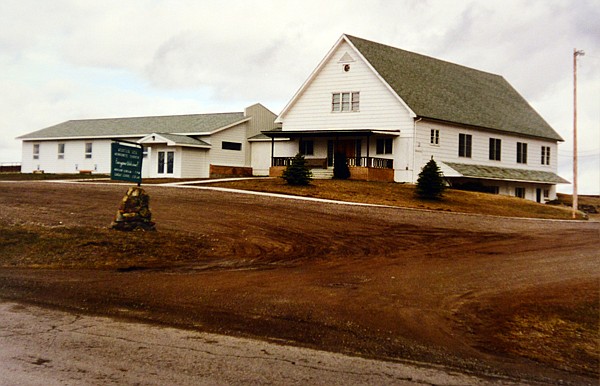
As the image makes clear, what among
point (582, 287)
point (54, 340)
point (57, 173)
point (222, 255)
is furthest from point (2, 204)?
point (57, 173)

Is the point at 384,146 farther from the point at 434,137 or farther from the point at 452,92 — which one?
the point at 452,92

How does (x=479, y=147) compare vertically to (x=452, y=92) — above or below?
below

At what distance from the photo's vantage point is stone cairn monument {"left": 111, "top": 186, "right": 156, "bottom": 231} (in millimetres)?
19255

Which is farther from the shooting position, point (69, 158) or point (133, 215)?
point (69, 158)

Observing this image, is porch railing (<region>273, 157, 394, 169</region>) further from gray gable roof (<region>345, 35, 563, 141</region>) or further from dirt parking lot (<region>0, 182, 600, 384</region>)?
dirt parking lot (<region>0, 182, 600, 384</region>)

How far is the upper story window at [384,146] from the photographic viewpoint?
40.5 metres

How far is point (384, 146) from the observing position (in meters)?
40.7

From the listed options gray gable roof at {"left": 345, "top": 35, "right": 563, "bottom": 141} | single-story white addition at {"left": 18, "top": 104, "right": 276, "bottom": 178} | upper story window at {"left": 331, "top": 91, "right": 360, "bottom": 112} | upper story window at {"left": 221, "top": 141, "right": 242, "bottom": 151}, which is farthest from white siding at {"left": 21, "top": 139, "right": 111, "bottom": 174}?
gray gable roof at {"left": 345, "top": 35, "right": 563, "bottom": 141}

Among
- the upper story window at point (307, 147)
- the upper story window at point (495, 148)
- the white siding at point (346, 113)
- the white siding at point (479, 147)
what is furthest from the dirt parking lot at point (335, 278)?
the upper story window at point (495, 148)

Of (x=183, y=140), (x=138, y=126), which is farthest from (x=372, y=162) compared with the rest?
(x=138, y=126)

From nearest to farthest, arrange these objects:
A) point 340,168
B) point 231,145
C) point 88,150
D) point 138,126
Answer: point 340,168, point 231,145, point 88,150, point 138,126

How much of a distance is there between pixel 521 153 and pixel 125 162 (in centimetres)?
3680

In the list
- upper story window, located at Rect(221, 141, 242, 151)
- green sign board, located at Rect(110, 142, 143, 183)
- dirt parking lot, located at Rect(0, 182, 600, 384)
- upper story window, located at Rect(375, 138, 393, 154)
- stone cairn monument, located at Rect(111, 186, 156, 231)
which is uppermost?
→ upper story window, located at Rect(221, 141, 242, 151)

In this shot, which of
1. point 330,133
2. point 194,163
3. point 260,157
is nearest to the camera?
point 330,133
